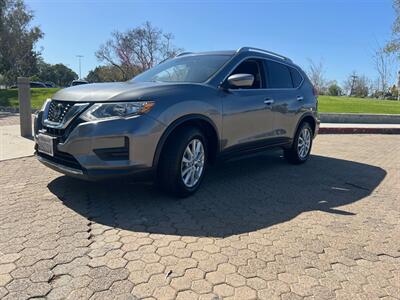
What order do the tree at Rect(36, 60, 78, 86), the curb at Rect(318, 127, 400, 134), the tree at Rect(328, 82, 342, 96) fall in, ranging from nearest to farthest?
the curb at Rect(318, 127, 400, 134), the tree at Rect(328, 82, 342, 96), the tree at Rect(36, 60, 78, 86)

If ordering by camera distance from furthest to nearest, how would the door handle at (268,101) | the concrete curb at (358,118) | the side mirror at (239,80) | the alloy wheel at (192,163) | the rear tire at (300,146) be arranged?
the concrete curb at (358,118)
the rear tire at (300,146)
the door handle at (268,101)
the side mirror at (239,80)
the alloy wheel at (192,163)

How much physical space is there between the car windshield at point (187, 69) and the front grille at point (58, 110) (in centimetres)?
136

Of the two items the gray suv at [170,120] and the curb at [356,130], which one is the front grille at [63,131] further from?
the curb at [356,130]

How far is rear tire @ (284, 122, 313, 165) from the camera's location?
21.2 feet

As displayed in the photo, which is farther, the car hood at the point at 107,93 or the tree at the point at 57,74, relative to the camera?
the tree at the point at 57,74

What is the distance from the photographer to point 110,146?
362cm

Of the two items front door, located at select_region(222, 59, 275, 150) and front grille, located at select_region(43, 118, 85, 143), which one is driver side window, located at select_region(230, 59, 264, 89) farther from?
front grille, located at select_region(43, 118, 85, 143)

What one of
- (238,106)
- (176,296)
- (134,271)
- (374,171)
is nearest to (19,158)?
(238,106)

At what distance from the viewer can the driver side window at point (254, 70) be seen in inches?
201

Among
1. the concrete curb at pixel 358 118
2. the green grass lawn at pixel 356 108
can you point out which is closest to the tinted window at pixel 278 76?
the concrete curb at pixel 358 118

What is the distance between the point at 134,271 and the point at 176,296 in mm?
425

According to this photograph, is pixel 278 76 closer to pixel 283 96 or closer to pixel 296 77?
pixel 283 96

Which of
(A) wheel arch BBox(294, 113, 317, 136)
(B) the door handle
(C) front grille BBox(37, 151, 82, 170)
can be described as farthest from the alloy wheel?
(A) wheel arch BBox(294, 113, 317, 136)

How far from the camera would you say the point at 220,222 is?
3.65m
